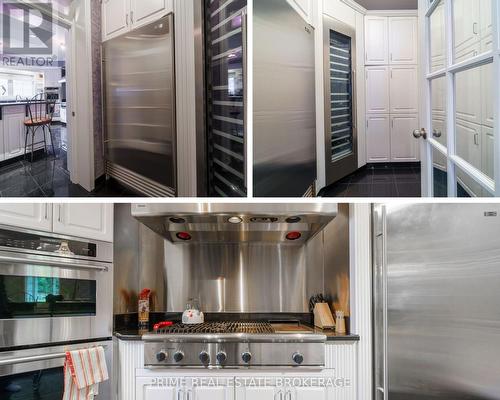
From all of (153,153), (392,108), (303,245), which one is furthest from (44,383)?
(392,108)

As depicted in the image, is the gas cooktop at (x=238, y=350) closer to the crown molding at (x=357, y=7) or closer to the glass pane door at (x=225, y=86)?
the glass pane door at (x=225, y=86)

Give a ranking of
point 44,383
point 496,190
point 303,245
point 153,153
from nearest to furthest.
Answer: point 496,190 < point 153,153 < point 44,383 < point 303,245

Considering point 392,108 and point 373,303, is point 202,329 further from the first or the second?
point 392,108

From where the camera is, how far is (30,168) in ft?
5.35

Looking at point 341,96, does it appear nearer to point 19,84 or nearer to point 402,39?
point 402,39

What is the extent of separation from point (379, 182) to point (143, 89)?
26.3 inches

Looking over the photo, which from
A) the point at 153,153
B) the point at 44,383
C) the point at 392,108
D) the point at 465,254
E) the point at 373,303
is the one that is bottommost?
the point at 44,383

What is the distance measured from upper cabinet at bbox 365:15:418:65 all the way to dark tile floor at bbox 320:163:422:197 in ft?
0.88

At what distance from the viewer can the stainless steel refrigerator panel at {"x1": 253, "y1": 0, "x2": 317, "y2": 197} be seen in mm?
1504

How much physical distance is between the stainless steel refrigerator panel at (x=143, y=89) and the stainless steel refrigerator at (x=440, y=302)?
2.64 feet

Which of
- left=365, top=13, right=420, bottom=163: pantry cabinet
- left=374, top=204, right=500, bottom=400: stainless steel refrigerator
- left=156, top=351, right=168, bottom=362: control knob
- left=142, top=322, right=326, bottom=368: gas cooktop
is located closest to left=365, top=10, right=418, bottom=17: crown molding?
left=365, top=13, right=420, bottom=163: pantry cabinet

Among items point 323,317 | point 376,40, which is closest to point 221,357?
point 323,317

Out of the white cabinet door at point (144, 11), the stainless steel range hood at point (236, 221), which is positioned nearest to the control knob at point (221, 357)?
the stainless steel range hood at point (236, 221)

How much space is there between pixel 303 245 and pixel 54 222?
105 cm
